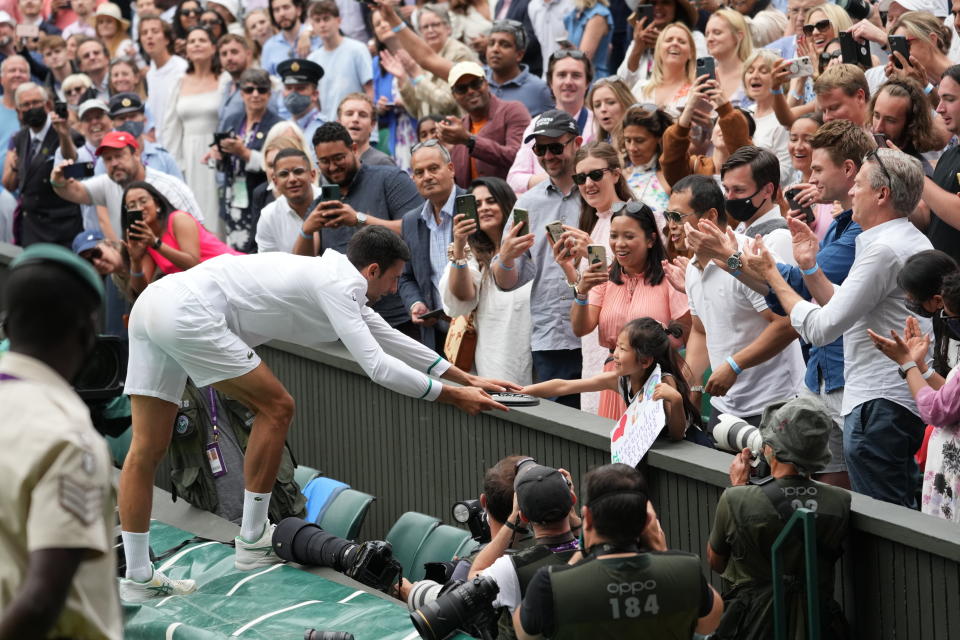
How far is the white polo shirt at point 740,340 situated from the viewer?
597 cm

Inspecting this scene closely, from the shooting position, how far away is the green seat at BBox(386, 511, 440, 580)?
6.31 m

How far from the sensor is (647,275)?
6473 millimetres

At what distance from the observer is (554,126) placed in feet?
23.5

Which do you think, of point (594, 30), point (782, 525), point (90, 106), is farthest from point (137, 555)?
point (594, 30)

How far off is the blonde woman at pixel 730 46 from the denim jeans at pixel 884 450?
3.34m

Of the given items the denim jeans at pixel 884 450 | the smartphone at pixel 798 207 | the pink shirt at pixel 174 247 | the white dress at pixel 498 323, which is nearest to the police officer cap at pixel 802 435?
the denim jeans at pixel 884 450

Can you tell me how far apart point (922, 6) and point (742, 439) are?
3794 millimetres

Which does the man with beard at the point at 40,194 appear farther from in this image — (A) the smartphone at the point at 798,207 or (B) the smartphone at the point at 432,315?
(A) the smartphone at the point at 798,207

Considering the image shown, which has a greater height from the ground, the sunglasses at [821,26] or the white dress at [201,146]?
the sunglasses at [821,26]

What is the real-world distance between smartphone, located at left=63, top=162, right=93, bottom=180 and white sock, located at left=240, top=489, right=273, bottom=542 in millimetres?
4793

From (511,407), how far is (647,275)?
0.89 m

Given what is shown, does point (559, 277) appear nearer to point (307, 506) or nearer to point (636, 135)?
point (636, 135)

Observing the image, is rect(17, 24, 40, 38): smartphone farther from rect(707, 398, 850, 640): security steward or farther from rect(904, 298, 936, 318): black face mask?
rect(707, 398, 850, 640): security steward

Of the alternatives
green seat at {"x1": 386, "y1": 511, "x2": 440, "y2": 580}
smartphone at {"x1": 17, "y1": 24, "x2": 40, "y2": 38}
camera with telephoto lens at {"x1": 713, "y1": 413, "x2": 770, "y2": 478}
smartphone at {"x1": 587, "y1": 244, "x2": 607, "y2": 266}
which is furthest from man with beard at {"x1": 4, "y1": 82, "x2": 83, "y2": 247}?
camera with telephoto lens at {"x1": 713, "y1": 413, "x2": 770, "y2": 478}
